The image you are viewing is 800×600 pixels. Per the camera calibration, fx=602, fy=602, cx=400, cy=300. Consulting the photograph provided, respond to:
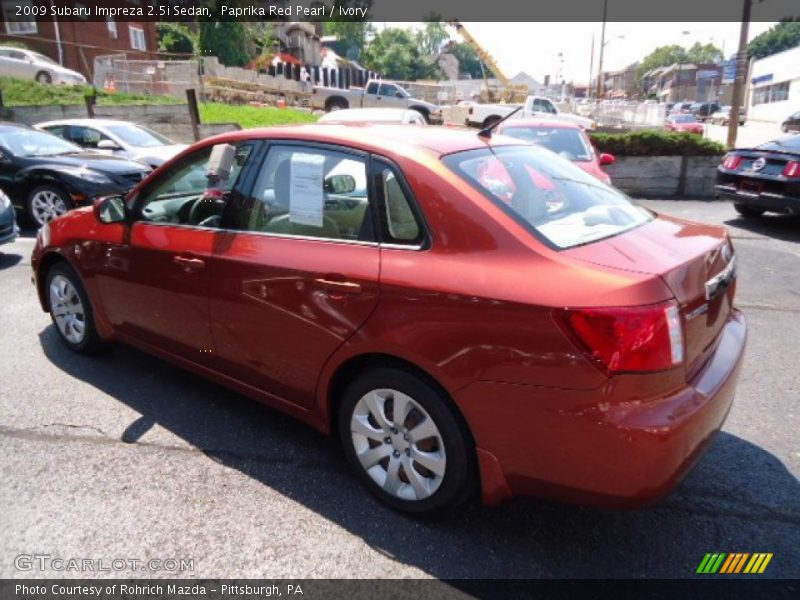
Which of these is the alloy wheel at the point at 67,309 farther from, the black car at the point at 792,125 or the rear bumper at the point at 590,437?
the black car at the point at 792,125

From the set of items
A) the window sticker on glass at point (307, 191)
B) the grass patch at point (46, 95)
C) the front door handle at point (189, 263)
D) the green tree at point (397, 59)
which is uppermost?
the green tree at point (397, 59)

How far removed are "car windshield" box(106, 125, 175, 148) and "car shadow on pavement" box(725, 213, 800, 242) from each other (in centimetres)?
999

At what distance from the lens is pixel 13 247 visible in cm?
768

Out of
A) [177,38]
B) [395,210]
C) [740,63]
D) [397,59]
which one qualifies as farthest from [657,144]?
[397,59]

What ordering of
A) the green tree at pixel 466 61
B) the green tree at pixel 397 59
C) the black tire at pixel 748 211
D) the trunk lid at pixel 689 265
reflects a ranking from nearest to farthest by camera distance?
the trunk lid at pixel 689 265, the black tire at pixel 748 211, the green tree at pixel 397 59, the green tree at pixel 466 61

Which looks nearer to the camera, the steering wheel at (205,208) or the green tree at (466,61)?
the steering wheel at (205,208)

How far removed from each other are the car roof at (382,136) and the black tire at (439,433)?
1.00 m

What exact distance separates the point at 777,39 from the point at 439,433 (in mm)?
122801

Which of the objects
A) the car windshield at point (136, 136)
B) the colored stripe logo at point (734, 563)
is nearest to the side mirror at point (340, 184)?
the colored stripe logo at point (734, 563)

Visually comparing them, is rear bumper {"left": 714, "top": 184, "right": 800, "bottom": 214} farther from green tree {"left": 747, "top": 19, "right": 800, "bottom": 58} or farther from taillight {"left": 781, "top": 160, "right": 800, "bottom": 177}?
green tree {"left": 747, "top": 19, "right": 800, "bottom": 58}

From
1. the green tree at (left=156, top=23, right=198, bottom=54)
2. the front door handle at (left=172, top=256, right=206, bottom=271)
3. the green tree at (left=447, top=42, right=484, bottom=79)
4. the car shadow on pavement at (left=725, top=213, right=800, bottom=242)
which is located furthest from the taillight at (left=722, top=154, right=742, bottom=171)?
the green tree at (left=447, top=42, right=484, bottom=79)

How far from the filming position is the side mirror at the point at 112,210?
12.0 ft

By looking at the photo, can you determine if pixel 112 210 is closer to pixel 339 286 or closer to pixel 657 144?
pixel 339 286

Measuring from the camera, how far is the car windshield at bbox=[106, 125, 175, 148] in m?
10.9
